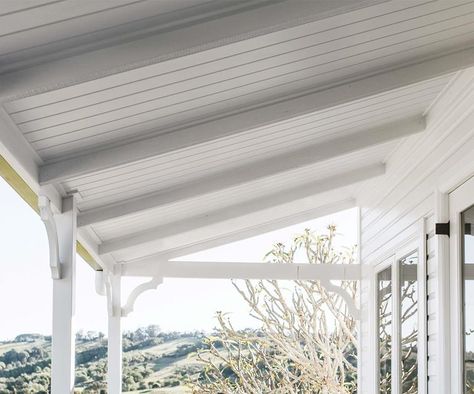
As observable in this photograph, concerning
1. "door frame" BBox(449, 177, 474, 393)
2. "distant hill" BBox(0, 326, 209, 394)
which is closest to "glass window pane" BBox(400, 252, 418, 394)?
"door frame" BBox(449, 177, 474, 393)

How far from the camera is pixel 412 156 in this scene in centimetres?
560

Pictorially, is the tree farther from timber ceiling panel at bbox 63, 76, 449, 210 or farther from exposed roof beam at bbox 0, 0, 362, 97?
exposed roof beam at bbox 0, 0, 362, 97

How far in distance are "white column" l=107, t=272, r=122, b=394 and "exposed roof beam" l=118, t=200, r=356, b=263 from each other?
0.35m

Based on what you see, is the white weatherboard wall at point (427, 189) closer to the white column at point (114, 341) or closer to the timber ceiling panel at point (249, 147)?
the timber ceiling panel at point (249, 147)

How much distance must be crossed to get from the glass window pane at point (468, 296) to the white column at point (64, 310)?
2.04 metres

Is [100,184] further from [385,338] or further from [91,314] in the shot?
[91,314]

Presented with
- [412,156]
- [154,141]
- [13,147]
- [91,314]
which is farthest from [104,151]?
[91,314]

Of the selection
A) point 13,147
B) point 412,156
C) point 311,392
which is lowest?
point 311,392

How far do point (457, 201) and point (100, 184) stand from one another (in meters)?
1.92

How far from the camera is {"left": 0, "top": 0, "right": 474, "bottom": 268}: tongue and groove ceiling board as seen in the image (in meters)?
2.74

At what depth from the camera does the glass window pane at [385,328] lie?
648 centimetres

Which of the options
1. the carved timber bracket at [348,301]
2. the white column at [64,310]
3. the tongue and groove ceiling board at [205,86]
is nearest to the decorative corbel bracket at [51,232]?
the white column at [64,310]

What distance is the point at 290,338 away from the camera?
36.6 feet

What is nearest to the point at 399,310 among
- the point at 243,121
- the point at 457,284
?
the point at 457,284
